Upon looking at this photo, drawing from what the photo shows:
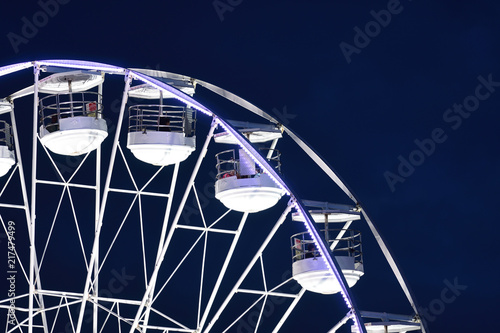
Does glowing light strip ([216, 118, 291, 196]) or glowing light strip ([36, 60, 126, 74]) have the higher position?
glowing light strip ([36, 60, 126, 74])

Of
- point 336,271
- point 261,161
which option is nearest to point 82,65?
point 261,161

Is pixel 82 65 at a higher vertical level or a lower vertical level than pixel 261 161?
higher

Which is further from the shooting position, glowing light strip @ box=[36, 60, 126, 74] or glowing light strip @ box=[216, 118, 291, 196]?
glowing light strip @ box=[36, 60, 126, 74]

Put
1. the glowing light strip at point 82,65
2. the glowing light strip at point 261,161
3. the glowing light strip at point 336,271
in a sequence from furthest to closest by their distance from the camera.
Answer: the glowing light strip at point 82,65 < the glowing light strip at point 261,161 < the glowing light strip at point 336,271

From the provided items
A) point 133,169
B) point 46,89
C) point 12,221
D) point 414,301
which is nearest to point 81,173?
point 133,169

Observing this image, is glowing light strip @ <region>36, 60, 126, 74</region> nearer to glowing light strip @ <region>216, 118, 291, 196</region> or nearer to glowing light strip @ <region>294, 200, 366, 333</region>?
glowing light strip @ <region>216, 118, 291, 196</region>

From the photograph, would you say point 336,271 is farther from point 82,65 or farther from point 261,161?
point 82,65

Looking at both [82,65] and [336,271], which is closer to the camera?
[336,271]

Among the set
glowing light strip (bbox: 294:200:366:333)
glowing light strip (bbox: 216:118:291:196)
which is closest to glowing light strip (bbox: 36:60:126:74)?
glowing light strip (bbox: 216:118:291:196)

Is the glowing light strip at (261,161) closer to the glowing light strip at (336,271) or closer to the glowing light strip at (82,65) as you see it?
the glowing light strip at (336,271)

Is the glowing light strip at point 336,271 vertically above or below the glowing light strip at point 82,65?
below

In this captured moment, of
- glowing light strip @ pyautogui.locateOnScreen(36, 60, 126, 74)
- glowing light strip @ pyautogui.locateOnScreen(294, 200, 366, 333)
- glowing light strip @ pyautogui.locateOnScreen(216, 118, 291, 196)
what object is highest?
glowing light strip @ pyautogui.locateOnScreen(36, 60, 126, 74)

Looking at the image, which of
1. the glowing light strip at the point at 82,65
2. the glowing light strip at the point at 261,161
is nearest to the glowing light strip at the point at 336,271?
the glowing light strip at the point at 261,161

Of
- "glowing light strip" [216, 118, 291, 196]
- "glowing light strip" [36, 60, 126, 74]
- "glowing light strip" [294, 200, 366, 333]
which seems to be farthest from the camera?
"glowing light strip" [36, 60, 126, 74]
